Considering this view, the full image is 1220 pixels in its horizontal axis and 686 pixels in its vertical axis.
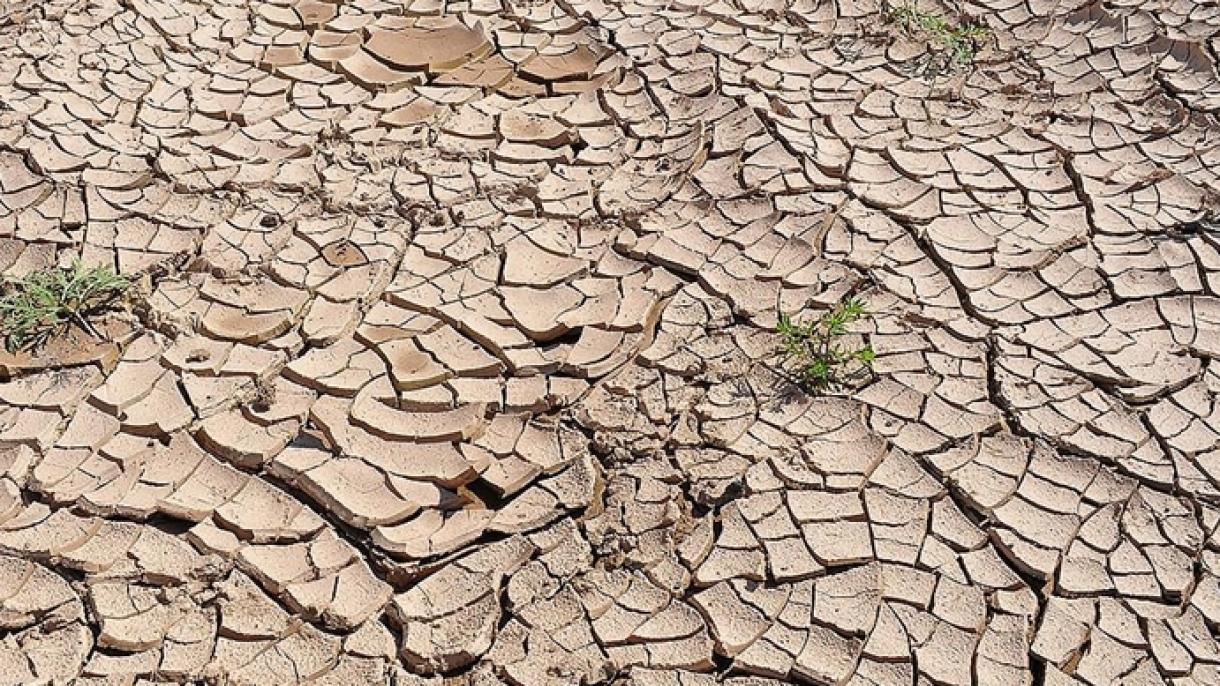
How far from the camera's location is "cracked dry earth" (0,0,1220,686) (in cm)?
239

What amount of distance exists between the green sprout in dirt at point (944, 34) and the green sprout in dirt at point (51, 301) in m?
2.36

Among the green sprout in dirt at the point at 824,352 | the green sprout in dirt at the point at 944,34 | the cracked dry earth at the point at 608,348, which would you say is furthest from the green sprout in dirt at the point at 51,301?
the green sprout in dirt at the point at 944,34

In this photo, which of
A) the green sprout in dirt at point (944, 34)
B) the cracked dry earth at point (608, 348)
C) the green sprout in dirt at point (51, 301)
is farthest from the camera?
the green sprout in dirt at point (944, 34)

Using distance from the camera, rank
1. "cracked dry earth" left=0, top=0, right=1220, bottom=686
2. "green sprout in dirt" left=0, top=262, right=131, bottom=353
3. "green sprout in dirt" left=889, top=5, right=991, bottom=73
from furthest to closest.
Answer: "green sprout in dirt" left=889, top=5, right=991, bottom=73 < "green sprout in dirt" left=0, top=262, right=131, bottom=353 < "cracked dry earth" left=0, top=0, right=1220, bottom=686

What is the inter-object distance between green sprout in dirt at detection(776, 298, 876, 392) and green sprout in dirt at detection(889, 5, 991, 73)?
4.10 ft

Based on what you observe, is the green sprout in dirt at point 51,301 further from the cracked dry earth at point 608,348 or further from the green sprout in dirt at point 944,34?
the green sprout in dirt at point 944,34

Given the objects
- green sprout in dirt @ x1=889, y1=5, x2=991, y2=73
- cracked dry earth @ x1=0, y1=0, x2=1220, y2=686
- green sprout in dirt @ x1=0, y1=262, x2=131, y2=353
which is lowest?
green sprout in dirt @ x1=0, y1=262, x2=131, y2=353

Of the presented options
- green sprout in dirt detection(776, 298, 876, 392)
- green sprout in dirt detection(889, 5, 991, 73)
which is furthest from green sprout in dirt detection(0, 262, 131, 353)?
green sprout in dirt detection(889, 5, 991, 73)

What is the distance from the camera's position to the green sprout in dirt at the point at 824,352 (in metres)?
2.82

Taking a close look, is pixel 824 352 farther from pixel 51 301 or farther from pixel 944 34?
pixel 51 301

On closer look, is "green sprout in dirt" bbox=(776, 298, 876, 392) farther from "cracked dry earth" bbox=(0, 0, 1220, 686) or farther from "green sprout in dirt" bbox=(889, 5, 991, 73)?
"green sprout in dirt" bbox=(889, 5, 991, 73)

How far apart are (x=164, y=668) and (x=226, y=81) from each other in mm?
2099

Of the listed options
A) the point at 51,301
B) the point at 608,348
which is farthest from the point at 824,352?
the point at 51,301

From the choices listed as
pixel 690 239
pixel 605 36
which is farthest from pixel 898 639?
pixel 605 36
